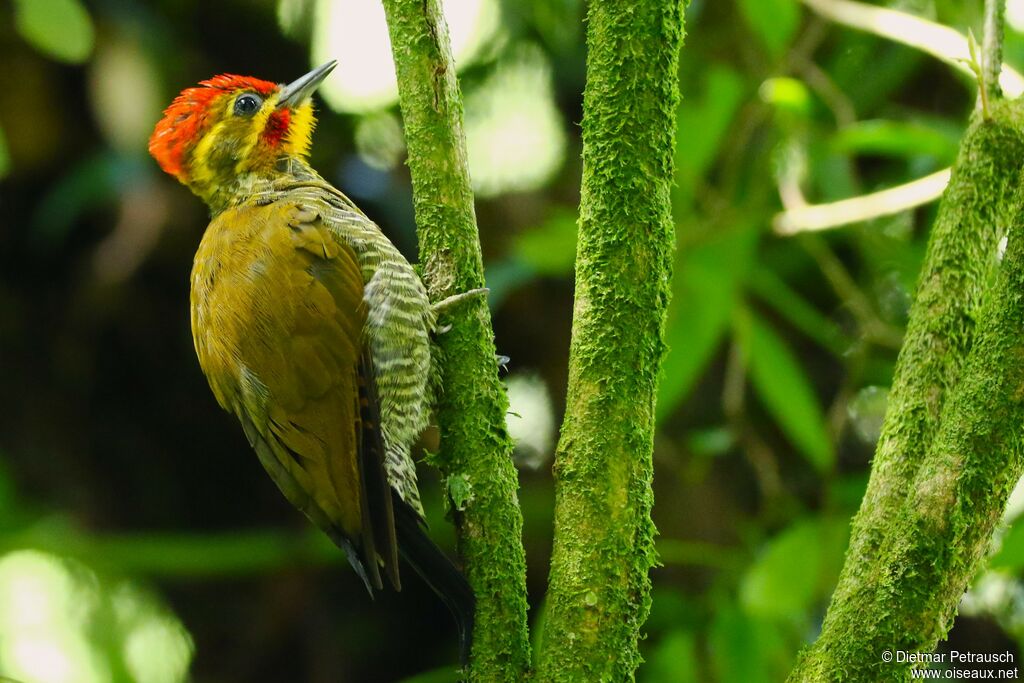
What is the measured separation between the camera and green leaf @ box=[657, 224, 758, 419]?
306 cm

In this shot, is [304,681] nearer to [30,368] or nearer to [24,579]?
[24,579]

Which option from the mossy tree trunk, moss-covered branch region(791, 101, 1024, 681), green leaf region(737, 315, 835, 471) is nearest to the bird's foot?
the mossy tree trunk

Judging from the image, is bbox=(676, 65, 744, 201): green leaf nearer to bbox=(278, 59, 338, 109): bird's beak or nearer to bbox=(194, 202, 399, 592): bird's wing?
bbox=(278, 59, 338, 109): bird's beak

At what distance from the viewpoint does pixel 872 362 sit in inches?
142

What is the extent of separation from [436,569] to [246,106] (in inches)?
61.3

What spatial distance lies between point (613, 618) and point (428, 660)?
3027mm

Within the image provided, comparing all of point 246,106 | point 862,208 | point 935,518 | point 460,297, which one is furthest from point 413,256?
point 935,518

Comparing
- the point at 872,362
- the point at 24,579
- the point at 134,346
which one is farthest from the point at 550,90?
the point at 24,579

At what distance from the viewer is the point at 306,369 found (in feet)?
7.48

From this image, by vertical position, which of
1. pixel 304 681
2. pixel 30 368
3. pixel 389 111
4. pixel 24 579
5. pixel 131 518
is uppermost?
pixel 389 111

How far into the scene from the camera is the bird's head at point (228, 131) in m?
2.90

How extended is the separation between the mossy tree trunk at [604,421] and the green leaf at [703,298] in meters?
1.39

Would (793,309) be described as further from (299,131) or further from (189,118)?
(189,118)

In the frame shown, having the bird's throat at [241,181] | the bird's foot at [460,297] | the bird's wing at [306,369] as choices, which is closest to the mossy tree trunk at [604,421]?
the bird's foot at [460,297]
